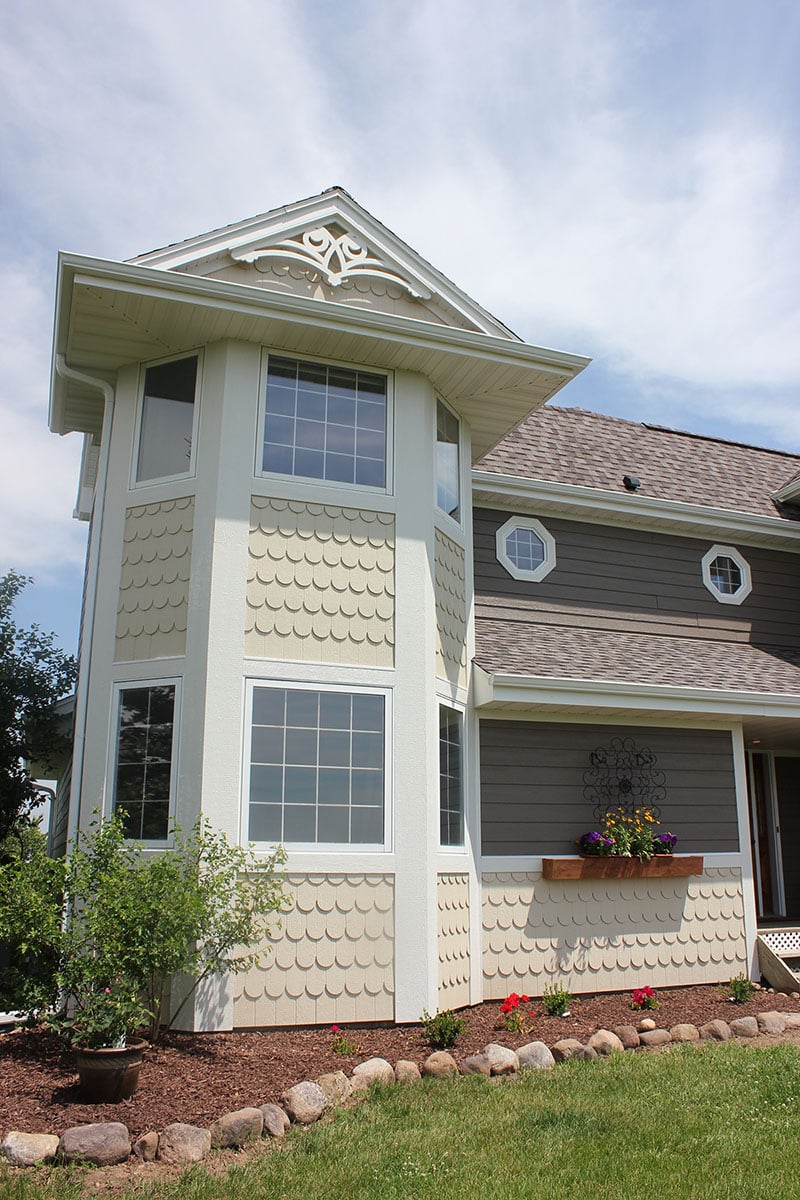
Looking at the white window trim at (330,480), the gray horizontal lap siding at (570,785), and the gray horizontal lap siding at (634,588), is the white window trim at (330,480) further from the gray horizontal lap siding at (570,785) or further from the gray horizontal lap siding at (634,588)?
the gray horizontal lap siding at (570,785)

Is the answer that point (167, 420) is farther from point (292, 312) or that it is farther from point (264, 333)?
point (292, 312)

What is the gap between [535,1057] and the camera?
6531 mm

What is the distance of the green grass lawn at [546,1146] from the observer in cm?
444

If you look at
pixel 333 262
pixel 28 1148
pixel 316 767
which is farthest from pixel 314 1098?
pixel 333 262

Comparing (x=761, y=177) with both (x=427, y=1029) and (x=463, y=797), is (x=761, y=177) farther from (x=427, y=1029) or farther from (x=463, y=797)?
(x=427, y=1029)

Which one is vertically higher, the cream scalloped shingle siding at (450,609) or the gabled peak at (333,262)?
the gabled peak at (333,262)

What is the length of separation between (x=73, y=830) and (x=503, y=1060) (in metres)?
3.77

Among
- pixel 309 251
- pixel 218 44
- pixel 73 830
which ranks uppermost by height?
pixel 218 44

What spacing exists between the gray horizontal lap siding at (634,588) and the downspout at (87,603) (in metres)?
3.91

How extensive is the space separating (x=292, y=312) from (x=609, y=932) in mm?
6264

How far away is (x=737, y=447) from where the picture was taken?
14148mm

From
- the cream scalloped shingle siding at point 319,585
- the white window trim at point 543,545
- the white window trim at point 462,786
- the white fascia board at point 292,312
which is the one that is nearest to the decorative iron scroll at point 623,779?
the white window trim at point 462,786

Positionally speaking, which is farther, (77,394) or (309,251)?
(77,394)

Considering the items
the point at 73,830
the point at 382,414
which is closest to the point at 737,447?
the point at 382,414
